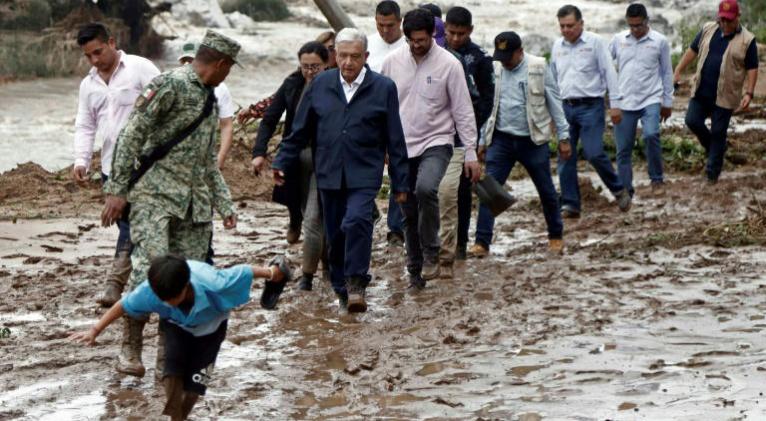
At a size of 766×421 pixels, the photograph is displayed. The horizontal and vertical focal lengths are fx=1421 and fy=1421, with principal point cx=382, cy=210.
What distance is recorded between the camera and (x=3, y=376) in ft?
23.2

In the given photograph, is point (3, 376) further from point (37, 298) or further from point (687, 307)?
point (687, 307)

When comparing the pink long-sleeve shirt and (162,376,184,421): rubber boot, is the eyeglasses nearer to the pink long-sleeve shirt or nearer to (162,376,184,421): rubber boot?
the pink long-sleeve shirt

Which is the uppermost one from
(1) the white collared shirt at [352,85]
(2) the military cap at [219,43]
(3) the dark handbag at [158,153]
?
(2) the military cap at [219,43]

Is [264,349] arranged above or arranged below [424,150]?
below

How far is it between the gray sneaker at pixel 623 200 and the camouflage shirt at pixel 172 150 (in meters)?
6.02

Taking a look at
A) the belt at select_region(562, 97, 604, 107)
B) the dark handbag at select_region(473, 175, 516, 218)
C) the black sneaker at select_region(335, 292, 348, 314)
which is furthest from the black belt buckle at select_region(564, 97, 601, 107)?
the black sneaker at select_region(335, 292, 348, 314)

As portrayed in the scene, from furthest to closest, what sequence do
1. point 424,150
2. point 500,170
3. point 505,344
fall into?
point 500,170 → point 424,150 → point 505,344

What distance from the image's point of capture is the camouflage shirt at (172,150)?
21.9ft

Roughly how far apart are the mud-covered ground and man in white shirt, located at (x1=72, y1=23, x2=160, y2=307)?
370 millimetres

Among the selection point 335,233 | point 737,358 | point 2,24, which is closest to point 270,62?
point 2,24

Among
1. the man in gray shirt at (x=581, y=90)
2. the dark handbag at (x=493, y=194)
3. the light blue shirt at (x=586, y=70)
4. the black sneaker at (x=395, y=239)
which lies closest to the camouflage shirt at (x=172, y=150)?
the dark handbag at (x=493, y=194)

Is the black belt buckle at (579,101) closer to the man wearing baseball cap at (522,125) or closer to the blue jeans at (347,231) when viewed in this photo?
the man wearing baseball cap at (522,125)

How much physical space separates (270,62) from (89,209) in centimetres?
1700

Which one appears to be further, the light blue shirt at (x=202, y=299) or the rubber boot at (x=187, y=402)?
the rubber boot at (x=187, y=402)
